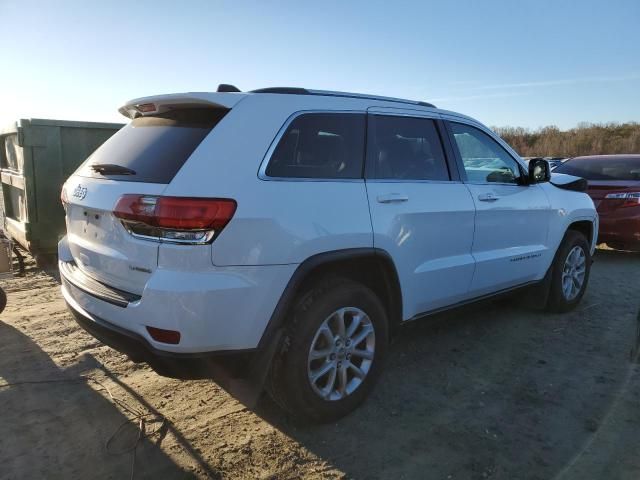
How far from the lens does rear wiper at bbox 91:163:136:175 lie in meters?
2.64

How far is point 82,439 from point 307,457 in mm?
1239

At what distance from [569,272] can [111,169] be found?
14.3ft

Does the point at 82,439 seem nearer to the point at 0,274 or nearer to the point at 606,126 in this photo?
the point at 0,274

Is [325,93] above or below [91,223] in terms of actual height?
above

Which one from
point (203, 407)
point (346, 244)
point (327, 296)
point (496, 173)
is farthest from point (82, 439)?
point (496, 173)

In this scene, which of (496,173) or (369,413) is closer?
(369,413)

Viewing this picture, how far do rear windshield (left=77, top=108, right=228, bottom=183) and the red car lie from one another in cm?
685

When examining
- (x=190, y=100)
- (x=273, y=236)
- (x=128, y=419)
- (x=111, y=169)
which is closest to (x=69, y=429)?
(x=128, y=419)

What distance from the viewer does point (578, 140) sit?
51625 mm

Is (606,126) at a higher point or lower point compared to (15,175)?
higher

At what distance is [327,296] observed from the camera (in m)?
2.78

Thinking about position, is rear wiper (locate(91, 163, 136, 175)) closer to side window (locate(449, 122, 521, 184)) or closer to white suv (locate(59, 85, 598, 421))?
white suv (locate(59, 85, 598, 421))

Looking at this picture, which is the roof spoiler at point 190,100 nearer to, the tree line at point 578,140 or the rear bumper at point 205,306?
the rear bumper at point 205,306

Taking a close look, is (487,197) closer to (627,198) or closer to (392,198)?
(392,198)
